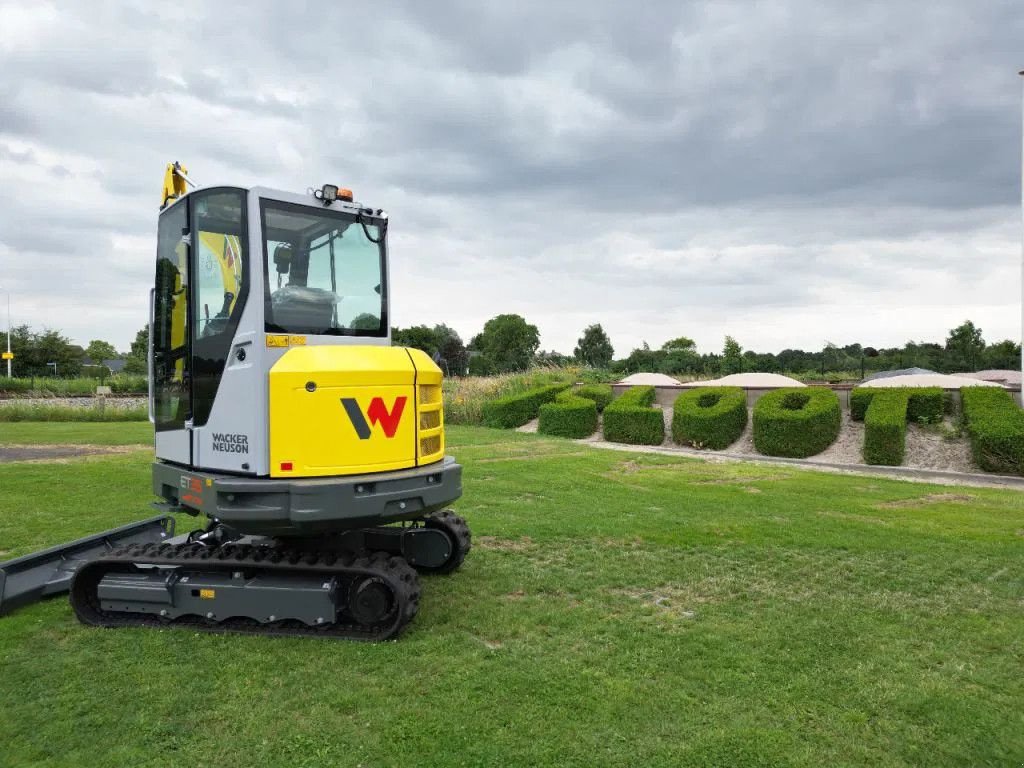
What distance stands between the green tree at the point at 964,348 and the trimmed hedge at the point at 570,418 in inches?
1027

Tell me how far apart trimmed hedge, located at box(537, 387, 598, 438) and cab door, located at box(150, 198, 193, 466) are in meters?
14.7

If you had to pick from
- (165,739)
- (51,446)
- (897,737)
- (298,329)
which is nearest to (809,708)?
(897,737)

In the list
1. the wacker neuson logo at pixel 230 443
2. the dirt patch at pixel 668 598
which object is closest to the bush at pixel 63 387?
the wacker neuson logo at pixel 230 443

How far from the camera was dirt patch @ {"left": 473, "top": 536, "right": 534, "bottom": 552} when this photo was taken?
308 inches

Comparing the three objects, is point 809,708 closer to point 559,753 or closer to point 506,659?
point 559,753

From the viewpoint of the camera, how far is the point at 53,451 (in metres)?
16.4

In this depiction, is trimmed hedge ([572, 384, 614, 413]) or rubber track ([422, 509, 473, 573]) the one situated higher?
trimmed hedge ([572, 384, 614, 413])

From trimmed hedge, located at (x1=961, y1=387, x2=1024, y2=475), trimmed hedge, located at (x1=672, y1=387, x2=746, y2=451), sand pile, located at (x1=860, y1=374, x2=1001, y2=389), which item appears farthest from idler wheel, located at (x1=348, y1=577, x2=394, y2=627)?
sand pile, located at (x1=860, y1=374, x2=1001, y2=389)

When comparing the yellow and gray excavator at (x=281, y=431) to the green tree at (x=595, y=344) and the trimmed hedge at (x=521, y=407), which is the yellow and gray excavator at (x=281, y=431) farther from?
the green tree at (x=595, y=344)

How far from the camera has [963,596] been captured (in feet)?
20.3

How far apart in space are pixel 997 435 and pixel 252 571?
A: 13783 mm

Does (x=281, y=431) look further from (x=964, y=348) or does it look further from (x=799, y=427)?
(x=964, y=348)

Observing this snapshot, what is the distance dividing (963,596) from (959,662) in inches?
65.0

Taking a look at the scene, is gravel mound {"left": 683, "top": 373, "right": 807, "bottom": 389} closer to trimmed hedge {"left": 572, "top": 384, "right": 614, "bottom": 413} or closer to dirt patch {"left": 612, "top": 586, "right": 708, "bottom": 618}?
trimmed hedge {"left": 572, "top": 384, "right": 614, "bottom": 413}
